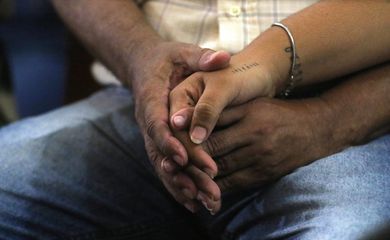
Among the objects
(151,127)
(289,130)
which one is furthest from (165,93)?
(289,130)

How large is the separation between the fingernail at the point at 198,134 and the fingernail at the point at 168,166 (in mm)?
58

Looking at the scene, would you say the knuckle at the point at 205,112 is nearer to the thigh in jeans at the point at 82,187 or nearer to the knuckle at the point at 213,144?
the knuckle at the point at 213,144

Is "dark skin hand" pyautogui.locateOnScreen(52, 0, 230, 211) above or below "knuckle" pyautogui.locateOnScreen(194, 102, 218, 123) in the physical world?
below

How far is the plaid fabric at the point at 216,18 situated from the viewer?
91cm

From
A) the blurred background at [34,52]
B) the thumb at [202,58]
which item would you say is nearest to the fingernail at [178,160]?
the thumb at [202,58]

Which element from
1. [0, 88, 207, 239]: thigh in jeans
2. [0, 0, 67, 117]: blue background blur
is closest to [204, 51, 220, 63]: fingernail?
[0, 88, 207, 239]: thigh in jeans

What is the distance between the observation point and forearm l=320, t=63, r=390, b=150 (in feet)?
2.66

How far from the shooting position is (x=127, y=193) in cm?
93

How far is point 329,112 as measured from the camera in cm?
80

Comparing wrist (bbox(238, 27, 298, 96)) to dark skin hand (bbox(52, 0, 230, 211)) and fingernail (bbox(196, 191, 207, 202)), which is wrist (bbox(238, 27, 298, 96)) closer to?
dark skin hand (bbox(52, 0, 230, 211))

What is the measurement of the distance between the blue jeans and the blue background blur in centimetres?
20

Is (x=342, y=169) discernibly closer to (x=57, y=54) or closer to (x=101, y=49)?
(x=101, y=49)

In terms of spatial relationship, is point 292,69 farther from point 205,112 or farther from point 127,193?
point 127,193

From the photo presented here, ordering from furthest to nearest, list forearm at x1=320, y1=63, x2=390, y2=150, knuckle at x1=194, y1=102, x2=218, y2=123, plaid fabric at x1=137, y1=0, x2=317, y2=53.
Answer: plaid fabric at x1=137, y1=0, x2=317, y2=53
forearm at x1=320, y1=63, x2=390, y2=150
knuckle at x1=194, y1=102, x2=218, y2=123
